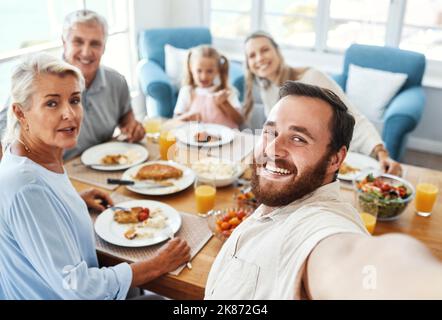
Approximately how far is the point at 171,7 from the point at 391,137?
280 centimetres

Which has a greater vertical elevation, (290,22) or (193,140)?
(290,22)

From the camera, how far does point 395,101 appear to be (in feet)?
10.9

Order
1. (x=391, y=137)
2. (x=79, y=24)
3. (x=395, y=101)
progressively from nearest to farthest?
(x=79, y=24), (x=391, y=137), (x=395, y=101)

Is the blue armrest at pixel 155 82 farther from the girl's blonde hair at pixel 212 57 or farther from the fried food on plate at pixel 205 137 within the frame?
the fried food on plate at pixel 205 137

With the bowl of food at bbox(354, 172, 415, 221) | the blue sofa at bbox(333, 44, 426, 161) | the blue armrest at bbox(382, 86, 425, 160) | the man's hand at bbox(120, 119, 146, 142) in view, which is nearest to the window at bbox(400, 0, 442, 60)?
the blue sofa at bbox(333, 44, 426, 161)

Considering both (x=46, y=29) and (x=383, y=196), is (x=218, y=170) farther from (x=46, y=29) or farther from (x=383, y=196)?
(x=46, y=29)

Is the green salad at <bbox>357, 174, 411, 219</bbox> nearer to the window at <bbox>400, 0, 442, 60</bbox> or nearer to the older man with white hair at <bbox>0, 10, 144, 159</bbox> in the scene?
the older man with white hair at <bbox>0, 10, 144, 159</bbox>

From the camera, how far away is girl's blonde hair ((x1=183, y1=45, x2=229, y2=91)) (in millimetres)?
2936

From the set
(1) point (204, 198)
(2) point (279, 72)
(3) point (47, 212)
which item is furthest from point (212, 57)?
(3) point (47, 212)

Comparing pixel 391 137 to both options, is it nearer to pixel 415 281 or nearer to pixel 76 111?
pixel 76 111

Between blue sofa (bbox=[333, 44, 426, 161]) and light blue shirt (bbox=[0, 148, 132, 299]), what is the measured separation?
232 cm

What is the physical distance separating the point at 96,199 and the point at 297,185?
3.28 ft

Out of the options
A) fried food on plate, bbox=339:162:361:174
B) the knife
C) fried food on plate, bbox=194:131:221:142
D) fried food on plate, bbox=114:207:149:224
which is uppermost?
fried food on plate, bbox=194:131:221:142

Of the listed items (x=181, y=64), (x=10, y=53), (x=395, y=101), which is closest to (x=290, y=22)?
(x=181, y=64)
